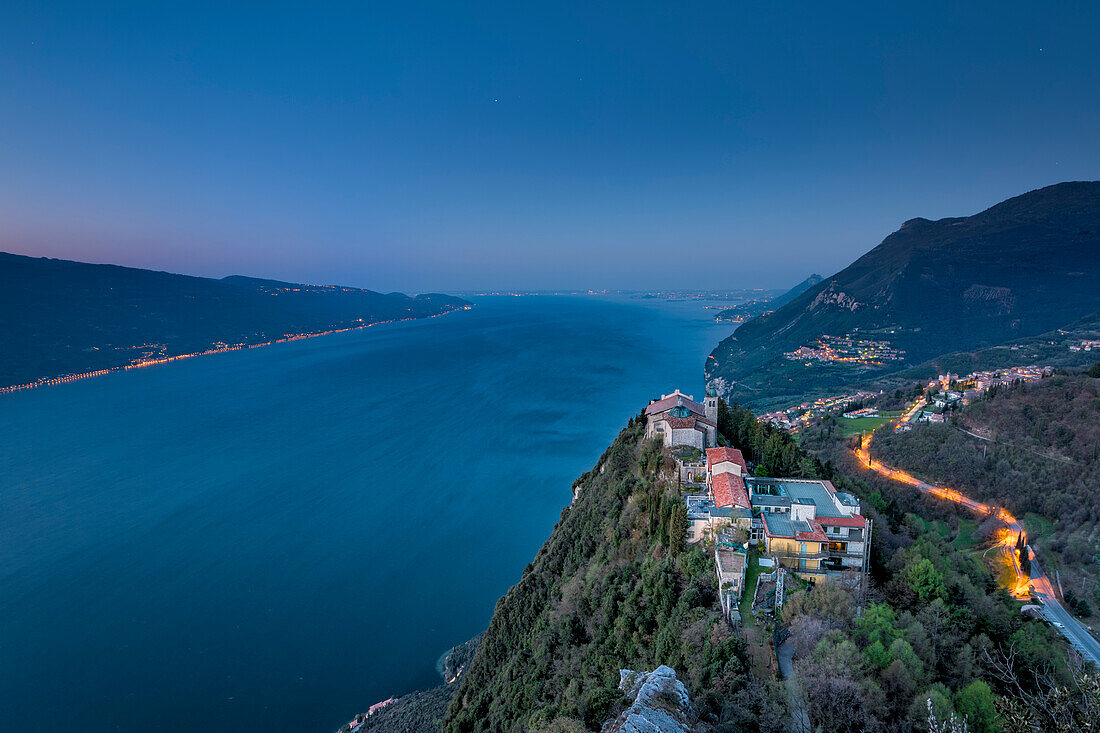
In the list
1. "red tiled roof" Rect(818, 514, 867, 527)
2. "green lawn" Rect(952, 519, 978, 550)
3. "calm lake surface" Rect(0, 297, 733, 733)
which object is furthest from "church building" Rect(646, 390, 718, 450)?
"green lawn" Rect(952, 519, 978, 550)

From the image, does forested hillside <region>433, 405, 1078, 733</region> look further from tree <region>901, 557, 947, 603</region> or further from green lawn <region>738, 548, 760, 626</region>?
green lawn <region>738, 548, 760, 626</region>

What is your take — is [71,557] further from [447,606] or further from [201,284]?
[201,284]

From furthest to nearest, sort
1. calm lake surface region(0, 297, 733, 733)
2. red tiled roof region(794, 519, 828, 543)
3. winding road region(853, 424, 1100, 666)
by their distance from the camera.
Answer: calm lake surface region(0, 297, 733, 733)
winding road region(853, 424, 1100, 666)
red tiled roof region(794, 519, 828, 543)

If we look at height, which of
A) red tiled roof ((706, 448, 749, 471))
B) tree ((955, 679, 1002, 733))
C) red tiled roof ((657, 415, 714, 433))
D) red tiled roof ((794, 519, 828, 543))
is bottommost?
tree ((955, 679, 1002, 733))

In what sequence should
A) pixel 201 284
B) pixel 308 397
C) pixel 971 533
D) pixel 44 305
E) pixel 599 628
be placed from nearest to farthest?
pixel 599 628
pixel 971 533
pixel 308 397
pixel 44 305
pixel 201 284

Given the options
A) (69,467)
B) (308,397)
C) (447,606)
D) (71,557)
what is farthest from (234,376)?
(447,606)

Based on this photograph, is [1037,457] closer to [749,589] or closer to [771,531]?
[771,531]

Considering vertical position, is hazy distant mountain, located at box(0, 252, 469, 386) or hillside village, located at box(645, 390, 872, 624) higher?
hazy distant mountain, located at box(0, 252, 469, 386)
